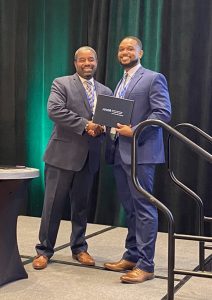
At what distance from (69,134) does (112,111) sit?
0.47 m

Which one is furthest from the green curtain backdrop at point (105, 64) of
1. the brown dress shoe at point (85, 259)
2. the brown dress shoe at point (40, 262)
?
the brown dress shoe at point (40, 262)

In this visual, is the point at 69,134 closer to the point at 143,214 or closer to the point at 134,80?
the point at 134,80

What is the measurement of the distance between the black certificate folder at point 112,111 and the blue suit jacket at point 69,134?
1.04 ft

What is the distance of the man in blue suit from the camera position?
10.0ft

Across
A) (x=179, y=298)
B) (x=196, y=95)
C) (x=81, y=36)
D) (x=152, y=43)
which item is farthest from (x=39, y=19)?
(x=179, y=298)

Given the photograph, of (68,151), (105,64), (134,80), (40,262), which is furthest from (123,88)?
(105,64)

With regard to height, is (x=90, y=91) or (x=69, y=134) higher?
(x=90, y=91)

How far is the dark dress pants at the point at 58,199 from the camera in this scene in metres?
3.41

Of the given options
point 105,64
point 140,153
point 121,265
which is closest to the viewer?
point 140,153

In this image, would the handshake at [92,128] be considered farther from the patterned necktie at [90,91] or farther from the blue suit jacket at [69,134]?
the patterned necktie at [90,91]

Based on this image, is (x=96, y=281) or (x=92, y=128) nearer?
(x=96, y=281)

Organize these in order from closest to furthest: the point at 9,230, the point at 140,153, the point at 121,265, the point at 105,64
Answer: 1. the point at 9,230
2. the point at 140,153
3. the point at 121,265
4. the point at 105,64

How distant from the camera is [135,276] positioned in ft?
10.0

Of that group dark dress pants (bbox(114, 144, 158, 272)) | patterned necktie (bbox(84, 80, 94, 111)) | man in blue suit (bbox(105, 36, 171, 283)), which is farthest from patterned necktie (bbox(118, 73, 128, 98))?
dark dress pants (bbox(114, 144, 158, 272))
